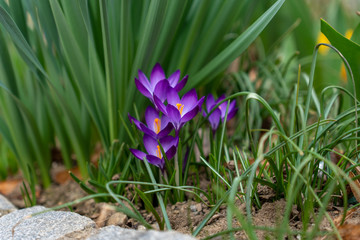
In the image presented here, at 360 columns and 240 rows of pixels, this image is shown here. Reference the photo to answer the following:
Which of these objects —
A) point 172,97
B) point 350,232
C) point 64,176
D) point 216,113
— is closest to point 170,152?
point 172,97

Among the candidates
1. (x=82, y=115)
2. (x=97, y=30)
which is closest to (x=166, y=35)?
(x=97, y=30)

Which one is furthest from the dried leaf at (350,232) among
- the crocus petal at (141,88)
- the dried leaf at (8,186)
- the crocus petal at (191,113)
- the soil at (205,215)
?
the dried leaf at (8,186)

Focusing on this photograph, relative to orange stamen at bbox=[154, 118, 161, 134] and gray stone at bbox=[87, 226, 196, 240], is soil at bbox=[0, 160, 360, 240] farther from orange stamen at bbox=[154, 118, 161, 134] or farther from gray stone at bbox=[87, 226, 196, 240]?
orange stamen at bbox=[154, 118, 161, 134]

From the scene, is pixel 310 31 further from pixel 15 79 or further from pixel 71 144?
pixel 15 79

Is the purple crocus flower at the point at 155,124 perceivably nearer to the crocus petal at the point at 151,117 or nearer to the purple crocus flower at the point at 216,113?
the crocus petal at the point at 151,117

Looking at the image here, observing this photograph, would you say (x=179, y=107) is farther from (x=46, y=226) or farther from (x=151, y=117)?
(x=46, y=226)
